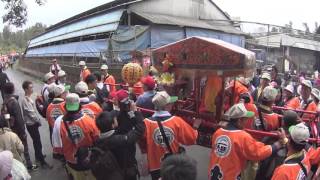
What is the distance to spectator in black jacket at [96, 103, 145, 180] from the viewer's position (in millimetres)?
4707

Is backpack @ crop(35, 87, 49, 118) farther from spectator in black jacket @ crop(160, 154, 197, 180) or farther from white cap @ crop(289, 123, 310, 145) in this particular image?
spectator in black jacket @ crop(160, 154, 197, 180)

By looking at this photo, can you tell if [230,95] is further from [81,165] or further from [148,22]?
[148,22]

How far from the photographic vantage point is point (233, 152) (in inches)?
176

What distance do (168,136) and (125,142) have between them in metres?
0.58

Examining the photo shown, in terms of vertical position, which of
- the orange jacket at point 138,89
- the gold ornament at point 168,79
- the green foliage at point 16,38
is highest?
the green foliage at point 16,38

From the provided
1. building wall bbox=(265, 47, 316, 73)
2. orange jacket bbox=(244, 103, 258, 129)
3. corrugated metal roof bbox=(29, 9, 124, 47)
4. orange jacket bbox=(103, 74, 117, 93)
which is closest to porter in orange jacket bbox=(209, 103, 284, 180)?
orange jacket bbox=(244, 103, 258, 129)

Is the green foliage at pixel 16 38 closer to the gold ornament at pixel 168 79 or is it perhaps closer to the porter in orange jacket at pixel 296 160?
the gold ornament at pixel 168 79

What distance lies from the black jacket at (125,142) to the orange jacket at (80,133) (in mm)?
762

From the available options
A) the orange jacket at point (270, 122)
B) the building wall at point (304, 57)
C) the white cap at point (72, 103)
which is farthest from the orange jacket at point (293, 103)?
the building wall at point (304, 57)

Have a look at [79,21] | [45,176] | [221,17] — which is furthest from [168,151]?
[79,21]

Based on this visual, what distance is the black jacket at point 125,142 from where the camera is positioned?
471cm

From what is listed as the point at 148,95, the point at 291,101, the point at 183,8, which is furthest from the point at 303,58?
the point at 148,95

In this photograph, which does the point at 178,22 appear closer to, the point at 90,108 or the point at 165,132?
the point at 90,108

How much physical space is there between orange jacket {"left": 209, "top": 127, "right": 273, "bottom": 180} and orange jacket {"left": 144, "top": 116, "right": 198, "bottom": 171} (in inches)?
18.6
